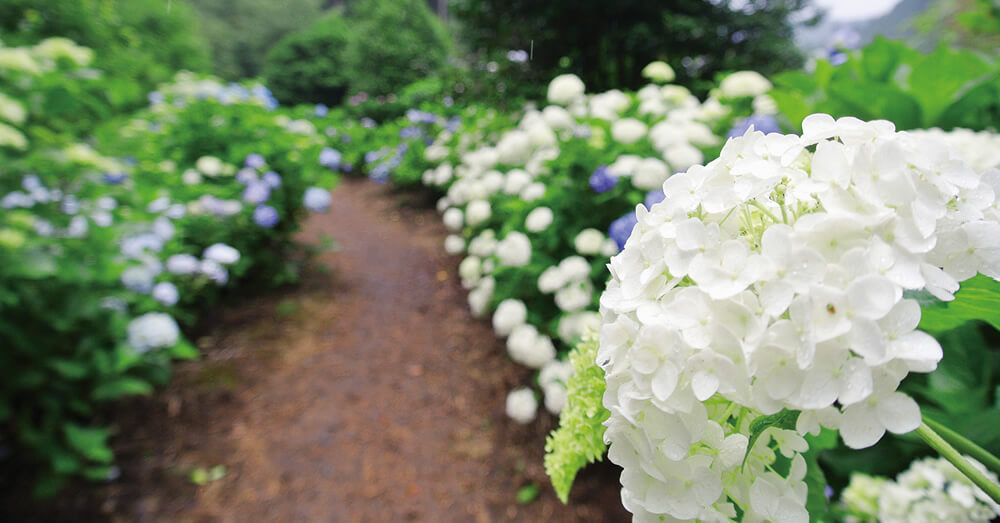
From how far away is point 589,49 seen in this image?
17.6ft

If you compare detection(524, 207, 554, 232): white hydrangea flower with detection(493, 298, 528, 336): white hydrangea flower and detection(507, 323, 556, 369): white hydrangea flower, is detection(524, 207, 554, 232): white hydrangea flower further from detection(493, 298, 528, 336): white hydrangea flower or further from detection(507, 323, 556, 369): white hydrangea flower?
detection(507, 323, 556, 369): white hydrangea flower

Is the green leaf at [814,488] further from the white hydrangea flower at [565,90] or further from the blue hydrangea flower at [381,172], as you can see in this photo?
the blue hydrangea flower at [381,172]

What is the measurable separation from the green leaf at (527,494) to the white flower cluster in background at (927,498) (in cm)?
122

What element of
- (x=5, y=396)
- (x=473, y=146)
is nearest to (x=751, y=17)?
(x=473, y=146)

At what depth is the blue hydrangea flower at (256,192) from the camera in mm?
3173

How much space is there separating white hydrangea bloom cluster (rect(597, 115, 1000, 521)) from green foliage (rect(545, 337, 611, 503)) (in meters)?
0.09

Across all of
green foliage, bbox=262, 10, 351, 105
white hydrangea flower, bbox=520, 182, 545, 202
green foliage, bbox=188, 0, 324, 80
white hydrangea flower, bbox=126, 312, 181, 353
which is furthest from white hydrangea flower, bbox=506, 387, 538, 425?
green foliage, bbox=188, 0, 324, 80

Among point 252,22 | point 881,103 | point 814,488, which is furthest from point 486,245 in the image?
point 252,22

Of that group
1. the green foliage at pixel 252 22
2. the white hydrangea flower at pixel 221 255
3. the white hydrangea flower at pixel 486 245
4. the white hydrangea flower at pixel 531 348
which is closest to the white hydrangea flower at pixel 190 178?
the white hydrangea flower at pixel 221 255

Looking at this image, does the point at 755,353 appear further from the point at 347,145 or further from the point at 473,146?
the point at 347,145

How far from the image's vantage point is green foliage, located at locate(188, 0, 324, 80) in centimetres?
2002

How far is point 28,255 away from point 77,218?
42cm

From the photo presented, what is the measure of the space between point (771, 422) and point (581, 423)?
205mm

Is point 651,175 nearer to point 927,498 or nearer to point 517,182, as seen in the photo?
point 517,182
